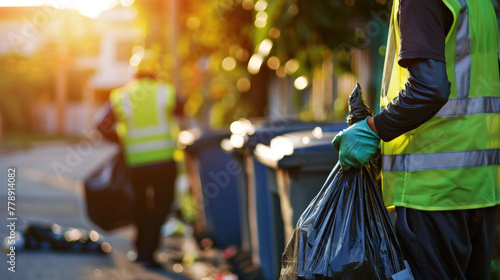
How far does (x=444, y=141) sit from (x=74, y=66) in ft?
109

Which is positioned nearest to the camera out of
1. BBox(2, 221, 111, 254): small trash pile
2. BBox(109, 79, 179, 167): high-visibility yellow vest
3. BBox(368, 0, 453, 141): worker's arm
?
BBox(368, 0, 453, 141): worker's arm

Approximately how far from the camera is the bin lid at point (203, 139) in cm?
612

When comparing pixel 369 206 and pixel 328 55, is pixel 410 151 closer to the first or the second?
pixel 369 206

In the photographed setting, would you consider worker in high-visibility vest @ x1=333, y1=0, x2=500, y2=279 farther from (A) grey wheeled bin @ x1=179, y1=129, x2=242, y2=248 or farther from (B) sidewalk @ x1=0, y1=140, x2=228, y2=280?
(A) grey wheeled bin @ x1=179, y1=129, x2=242, y2=248

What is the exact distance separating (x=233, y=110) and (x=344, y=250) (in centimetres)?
951

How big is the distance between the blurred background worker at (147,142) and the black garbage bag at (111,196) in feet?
0.32

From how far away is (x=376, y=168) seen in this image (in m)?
2.41

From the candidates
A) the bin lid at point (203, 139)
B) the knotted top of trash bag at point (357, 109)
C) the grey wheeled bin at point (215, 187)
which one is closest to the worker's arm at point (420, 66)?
the knotted top of trash bag at point (357, 109)

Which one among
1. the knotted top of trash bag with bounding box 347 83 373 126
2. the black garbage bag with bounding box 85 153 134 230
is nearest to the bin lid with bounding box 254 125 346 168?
the knotted top of trash bag with bounding box 347 83 373 126

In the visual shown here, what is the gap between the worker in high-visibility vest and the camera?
6.75ft

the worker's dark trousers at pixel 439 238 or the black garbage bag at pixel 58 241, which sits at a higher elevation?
the worker's dark trousers at pixel 439 238

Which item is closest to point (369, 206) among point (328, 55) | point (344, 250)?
point (344, 250)

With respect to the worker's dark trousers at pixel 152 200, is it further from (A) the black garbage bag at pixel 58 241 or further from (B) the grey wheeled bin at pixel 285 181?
(B) the grey wheeled bin at pixel 285 181

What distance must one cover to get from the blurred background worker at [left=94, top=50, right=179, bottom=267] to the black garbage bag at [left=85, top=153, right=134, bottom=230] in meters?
0.10
